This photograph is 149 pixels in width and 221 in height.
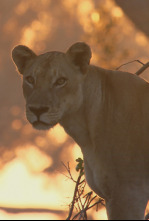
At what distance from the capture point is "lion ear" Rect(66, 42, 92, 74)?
20.5 feet

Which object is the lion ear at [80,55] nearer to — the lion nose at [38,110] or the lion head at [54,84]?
the lion head at [54,84]

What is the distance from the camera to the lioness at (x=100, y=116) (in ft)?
19.5

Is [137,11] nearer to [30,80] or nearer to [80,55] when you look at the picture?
[80,55]

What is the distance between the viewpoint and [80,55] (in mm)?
6262

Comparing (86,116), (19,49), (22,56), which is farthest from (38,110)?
(19,49)

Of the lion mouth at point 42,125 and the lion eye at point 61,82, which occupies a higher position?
the lion eye at point 61,82

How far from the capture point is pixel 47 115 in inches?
230

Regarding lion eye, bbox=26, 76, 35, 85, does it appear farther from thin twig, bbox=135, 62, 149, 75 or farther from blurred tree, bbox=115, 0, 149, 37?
blurred tree, bbox=115, 0, 149, 37

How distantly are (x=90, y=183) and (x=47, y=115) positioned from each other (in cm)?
94

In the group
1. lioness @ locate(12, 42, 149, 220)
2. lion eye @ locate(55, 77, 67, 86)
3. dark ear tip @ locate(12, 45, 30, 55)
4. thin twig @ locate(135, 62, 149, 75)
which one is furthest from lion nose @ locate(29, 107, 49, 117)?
thin twig @ locate(135, 62, 149, 75)

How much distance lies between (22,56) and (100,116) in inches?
40.0

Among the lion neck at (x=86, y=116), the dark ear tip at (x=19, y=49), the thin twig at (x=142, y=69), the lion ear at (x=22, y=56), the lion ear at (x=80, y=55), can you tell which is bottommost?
the lion neck at (x=86, y=116)

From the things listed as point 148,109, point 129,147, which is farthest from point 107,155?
point 148,109

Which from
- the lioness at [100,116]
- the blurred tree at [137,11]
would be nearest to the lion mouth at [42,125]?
the lioness at [100,116]
